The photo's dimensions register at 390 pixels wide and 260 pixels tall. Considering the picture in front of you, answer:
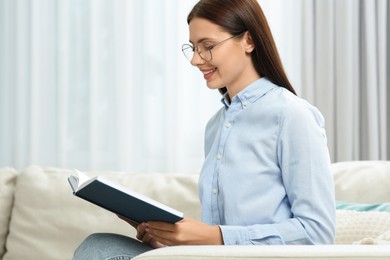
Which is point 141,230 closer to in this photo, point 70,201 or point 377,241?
point 377,241

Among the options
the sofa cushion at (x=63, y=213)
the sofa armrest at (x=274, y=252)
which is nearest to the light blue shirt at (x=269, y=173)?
the sofa armrest at (x=274, y=252)

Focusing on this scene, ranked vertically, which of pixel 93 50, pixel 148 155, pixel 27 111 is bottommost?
pixel 148 155

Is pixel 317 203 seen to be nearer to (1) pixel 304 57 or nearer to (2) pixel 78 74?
(1) pixel 304 57

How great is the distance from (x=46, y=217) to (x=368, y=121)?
4.76 ft

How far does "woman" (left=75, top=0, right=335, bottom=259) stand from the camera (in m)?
1.62

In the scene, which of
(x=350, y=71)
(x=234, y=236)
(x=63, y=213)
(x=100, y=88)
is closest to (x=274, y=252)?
(x=234, y=236)

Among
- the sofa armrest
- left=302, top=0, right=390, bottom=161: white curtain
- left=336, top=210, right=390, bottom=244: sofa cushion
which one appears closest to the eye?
the sofa armrest

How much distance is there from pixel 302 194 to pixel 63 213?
1.18m

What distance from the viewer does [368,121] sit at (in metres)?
3.32

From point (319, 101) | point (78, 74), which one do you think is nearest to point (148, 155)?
point (78, 74)

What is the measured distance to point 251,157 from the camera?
1.71 meters

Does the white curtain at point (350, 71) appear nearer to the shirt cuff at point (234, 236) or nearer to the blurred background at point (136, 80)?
the blurred background at point (136, 80)

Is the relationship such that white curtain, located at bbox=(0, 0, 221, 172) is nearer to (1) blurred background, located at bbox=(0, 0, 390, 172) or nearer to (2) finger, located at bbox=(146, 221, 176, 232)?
(1) blurred background, located at bbox=(0, 0, 390, 172)

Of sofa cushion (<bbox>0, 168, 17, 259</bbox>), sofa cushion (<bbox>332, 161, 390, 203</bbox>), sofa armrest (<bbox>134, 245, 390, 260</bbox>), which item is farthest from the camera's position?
sofa cushion (<bbox>0, 168, 17, 259</bbox>)
